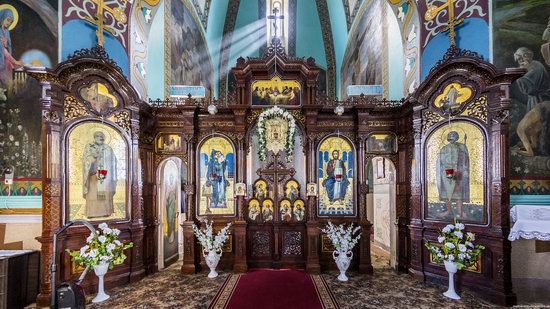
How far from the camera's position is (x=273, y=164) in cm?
745

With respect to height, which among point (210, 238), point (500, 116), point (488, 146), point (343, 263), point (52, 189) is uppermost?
point (500, 116)

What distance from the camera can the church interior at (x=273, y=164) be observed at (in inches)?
211

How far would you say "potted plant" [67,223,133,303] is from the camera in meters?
5.25

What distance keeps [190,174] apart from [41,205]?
3108 millimetres

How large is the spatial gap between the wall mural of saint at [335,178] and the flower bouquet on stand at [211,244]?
2674 millimetres

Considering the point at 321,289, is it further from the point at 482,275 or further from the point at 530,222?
the point at 530,222

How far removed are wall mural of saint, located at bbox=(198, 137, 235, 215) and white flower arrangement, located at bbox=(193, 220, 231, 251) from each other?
1.78 ft

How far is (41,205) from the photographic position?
5.75m

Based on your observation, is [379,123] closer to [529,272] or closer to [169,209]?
[529,272]

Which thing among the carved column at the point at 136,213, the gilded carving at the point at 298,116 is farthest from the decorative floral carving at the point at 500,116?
the carved column at the point at 136,213

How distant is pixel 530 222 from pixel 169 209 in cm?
852

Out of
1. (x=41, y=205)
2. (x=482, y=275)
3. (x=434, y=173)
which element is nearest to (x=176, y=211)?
(x=41, y=205)

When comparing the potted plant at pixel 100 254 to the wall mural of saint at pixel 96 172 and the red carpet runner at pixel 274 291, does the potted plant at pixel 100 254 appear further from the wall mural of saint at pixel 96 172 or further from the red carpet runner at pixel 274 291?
the red carpet runner at pixel 274 291

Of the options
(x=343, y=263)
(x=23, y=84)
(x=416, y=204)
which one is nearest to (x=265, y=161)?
(x=343, y=263)
